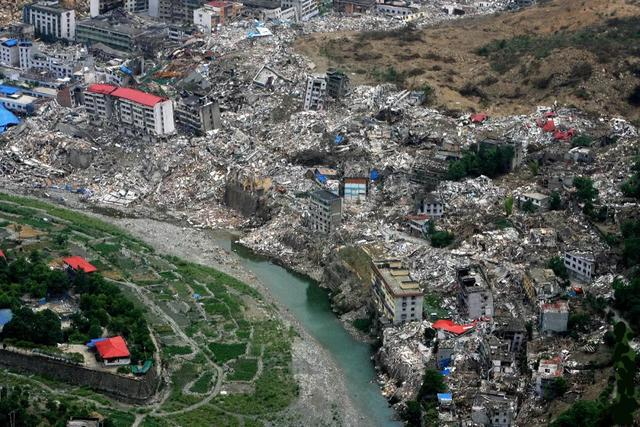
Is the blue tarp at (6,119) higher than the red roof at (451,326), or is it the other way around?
the blue tarp at (6,119)

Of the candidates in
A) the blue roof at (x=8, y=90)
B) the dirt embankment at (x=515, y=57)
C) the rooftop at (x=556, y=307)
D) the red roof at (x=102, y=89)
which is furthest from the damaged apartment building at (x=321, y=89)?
the rooftop at (x=556, y=307)

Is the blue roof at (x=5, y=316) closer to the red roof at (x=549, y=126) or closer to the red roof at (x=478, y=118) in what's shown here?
the red roof at (x=478, y=118)

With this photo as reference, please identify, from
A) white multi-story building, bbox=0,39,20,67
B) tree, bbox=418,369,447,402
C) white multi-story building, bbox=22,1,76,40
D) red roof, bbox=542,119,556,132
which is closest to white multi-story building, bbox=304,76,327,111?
red roof, bbox=542,119,556,132

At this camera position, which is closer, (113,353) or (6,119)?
(113,353)

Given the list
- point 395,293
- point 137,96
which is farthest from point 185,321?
point 137,96

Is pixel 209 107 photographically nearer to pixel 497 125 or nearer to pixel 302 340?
pixel 497 125

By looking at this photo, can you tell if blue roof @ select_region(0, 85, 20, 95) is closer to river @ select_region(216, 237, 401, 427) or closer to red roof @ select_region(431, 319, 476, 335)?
river @ select_region(216, 237, 401, 427)

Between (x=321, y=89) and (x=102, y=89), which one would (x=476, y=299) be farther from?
(x=102, y=89)
